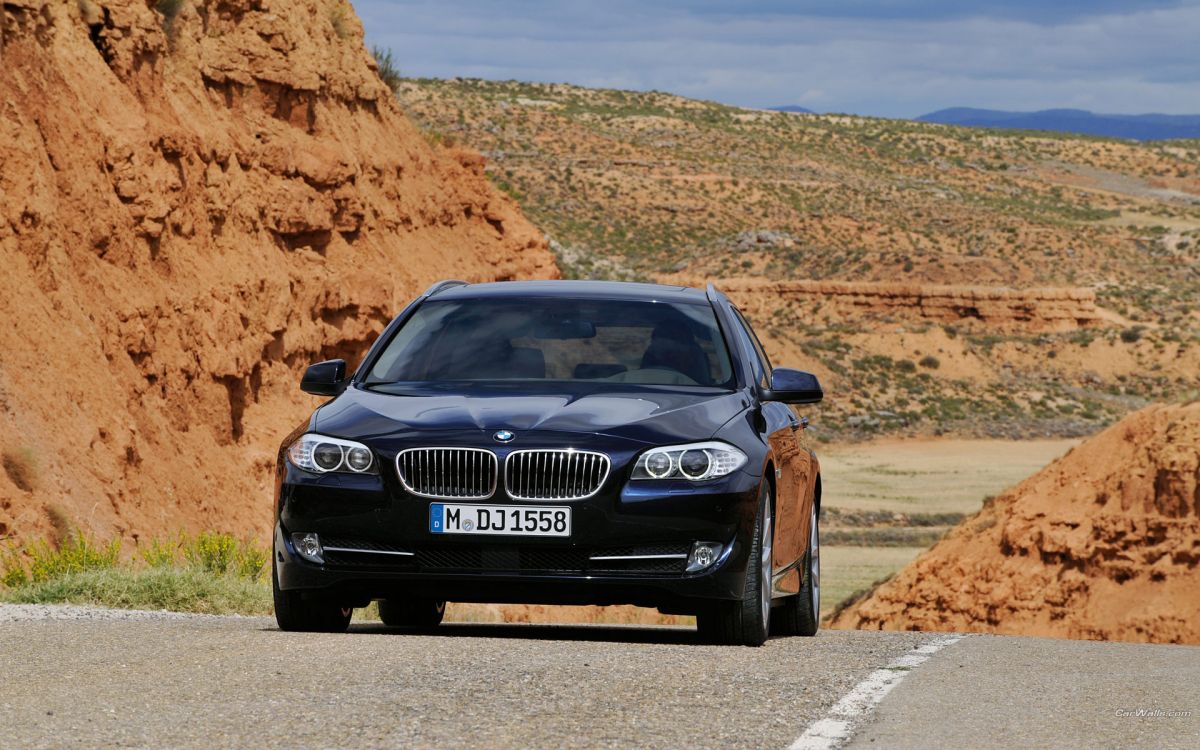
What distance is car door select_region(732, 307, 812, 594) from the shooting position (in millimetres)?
9289

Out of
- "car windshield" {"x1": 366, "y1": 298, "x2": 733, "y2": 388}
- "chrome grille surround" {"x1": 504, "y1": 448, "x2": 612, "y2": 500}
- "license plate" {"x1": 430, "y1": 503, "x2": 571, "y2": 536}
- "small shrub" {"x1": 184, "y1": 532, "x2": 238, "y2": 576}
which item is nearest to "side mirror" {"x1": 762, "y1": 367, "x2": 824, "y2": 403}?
"car windshield" {"x1": 366, "y1": 298, "x2": 733, "y2": 388}

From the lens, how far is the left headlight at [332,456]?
821 centimetres

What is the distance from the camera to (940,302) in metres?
81.2

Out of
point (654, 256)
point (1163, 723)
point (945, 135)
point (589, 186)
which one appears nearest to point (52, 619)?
point (1163, 723)

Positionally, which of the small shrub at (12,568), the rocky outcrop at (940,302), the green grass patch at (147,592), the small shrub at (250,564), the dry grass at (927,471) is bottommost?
the dry grass at (927,471)

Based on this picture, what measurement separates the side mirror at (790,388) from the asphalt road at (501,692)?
1.25m

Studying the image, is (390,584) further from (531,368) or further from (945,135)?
(945,135)

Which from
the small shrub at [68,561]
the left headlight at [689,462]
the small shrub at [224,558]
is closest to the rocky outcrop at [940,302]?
the small shrub at [224,558]

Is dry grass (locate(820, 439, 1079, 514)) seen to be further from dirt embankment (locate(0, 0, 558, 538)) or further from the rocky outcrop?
dirt embankment (locate(0, 0, 558, 538))

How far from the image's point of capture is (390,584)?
833 centimetres

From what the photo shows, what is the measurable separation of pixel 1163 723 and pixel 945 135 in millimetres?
135030

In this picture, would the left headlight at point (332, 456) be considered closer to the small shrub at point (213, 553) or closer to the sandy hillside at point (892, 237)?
the small shrub at point (213, 553)

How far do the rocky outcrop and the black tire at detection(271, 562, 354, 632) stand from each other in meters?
73.1

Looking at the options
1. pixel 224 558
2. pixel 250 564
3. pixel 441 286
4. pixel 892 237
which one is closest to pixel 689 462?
pixel 441 286
